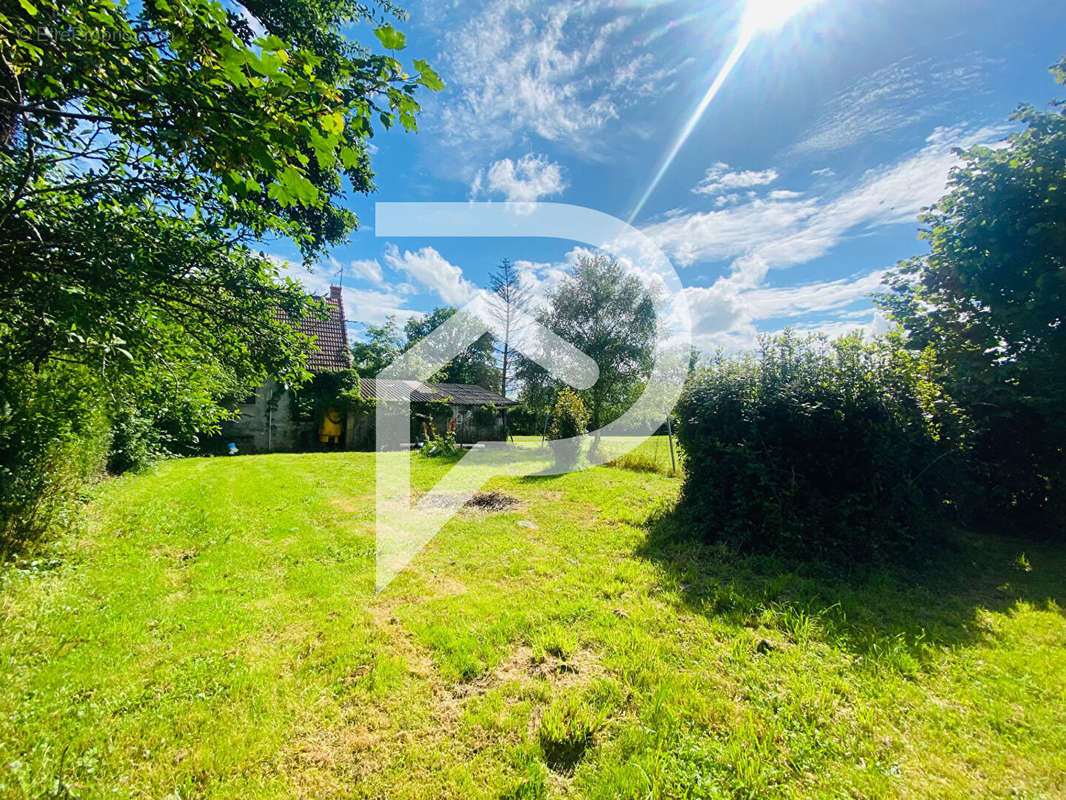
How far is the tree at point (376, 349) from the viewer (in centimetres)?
3227

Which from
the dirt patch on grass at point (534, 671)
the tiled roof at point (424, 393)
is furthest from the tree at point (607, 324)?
the dirt patch on grass at point (534, 671)

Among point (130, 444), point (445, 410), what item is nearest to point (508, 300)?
point (445, 410)

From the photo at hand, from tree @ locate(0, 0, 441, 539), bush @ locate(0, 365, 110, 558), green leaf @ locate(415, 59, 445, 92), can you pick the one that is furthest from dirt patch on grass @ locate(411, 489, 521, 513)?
green leaf @ locate(415, 59, 445, 92)

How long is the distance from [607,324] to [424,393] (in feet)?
33.0

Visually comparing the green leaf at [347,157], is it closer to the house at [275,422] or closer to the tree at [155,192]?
the tree at [155,192]

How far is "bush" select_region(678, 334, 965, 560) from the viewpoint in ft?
15.3

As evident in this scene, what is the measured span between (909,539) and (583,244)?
14.7 metres

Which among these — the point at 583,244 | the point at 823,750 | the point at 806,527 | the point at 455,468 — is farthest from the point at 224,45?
the point at 583,244

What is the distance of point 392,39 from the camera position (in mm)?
1971

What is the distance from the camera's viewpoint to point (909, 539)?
4625mm

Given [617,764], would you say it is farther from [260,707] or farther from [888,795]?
[260,707]

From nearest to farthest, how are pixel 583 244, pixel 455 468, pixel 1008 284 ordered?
pixel 1008 284 → pixel 455 468 → pixel 583 244

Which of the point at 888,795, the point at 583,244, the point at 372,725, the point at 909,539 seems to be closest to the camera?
the point at 888,795

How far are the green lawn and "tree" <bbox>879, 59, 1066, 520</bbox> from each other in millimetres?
2481
